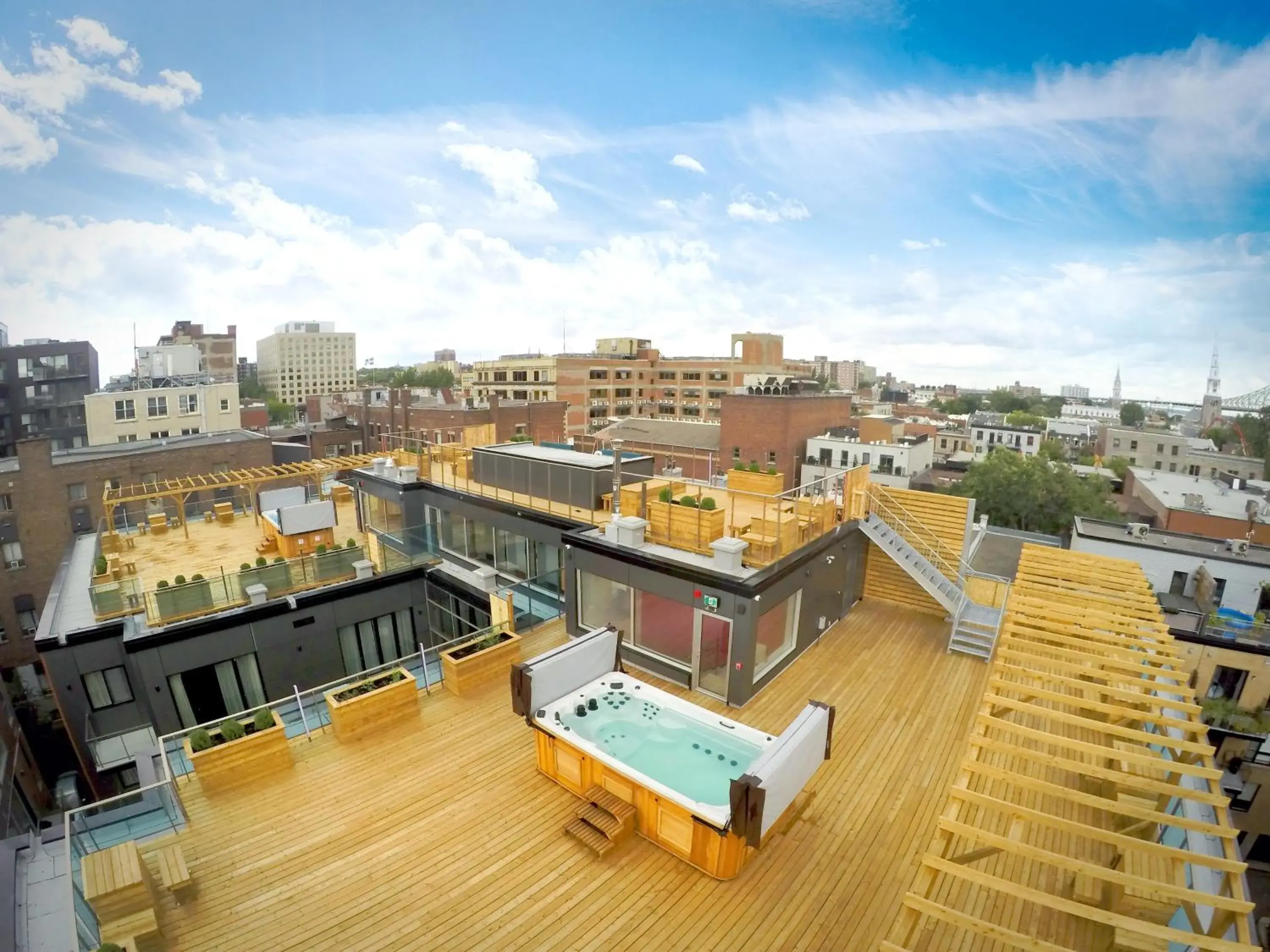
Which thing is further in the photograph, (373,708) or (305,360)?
(305,360)

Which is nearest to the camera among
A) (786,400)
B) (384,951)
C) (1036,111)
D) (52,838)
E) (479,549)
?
(384,951)

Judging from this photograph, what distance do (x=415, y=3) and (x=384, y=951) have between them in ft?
129

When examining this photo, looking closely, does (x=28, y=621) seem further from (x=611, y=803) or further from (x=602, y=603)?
(x=611, y=803)

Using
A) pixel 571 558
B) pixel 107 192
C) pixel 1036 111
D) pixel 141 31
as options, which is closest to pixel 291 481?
pixel 107 192

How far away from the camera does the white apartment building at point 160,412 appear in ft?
131

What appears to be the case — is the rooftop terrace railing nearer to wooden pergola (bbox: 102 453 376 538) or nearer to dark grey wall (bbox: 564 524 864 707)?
dark grey wall (bbox: 564 524 864 707)

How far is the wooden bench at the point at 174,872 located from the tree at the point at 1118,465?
7252cm

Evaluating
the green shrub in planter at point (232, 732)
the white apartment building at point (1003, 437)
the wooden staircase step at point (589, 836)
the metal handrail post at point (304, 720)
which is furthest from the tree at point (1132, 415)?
the green shrub in planter at point (232, 732)

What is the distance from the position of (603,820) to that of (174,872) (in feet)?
17.1

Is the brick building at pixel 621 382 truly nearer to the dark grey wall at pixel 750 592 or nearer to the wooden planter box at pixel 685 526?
the dark grey wall at pixel 750 592

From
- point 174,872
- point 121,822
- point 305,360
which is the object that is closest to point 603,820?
point 174,872

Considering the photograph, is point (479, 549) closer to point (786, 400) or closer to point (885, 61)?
point (885, 61)

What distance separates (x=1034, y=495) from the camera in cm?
4175

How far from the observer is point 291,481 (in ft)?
141
